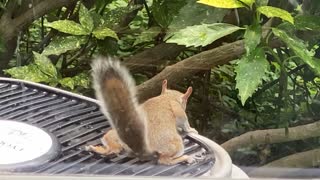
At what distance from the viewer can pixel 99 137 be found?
1381mm

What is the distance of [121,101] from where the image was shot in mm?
1306

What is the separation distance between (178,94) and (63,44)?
0.69 ft

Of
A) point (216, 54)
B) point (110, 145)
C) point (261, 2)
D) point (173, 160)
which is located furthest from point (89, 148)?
point (261, 2)

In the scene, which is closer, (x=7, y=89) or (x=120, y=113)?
(x=120, y=113)

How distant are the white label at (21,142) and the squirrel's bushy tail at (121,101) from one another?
0.13 m

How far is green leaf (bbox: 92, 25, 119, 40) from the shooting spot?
1.37 meters

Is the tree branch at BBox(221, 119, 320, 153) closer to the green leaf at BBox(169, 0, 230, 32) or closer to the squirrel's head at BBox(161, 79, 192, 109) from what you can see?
the squirrel's head at BBox(161, 79, 192, 109)

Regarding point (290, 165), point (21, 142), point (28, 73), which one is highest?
point (28, 73)

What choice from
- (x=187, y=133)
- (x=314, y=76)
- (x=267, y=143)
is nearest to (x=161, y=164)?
(x=187, y=133)

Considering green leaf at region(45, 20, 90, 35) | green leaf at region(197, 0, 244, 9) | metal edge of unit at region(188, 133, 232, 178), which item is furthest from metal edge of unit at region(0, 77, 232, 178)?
green leaf at region(197, 0, 244, 9)

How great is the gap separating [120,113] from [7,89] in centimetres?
25

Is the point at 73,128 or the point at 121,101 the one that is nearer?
the point at 121,101

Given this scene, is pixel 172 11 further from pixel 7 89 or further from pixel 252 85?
pixel 7 89

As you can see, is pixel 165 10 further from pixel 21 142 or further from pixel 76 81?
pixel 21 142
